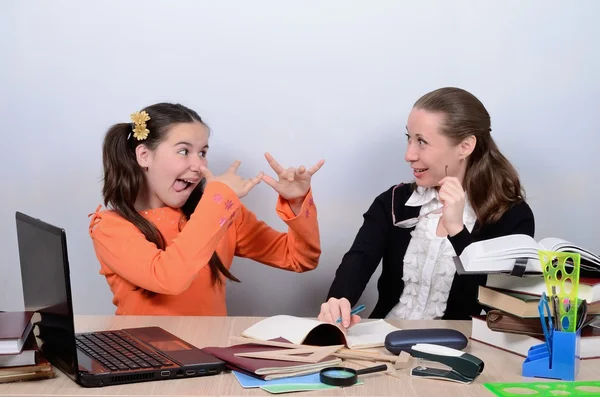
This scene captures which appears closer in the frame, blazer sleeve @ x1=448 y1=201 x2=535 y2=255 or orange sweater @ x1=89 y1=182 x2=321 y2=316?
orange sweater @ x1=89 y1=182 x2=321 y2=316

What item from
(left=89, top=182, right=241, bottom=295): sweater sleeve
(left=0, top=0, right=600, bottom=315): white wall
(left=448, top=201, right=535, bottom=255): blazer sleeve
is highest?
(left=0, top=0, right=600, bottom=315): white wall

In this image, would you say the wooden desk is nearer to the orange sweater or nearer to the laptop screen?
the laptop screen

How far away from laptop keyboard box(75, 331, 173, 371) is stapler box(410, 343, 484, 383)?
0.49 meters

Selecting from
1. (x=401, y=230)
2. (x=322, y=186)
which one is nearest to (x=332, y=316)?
(x=401, y=230)

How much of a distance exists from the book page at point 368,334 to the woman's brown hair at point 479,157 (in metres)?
0.61

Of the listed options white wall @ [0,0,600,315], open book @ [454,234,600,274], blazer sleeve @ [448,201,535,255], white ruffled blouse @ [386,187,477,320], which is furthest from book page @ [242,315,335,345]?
white wall @ [0,0,600,315]

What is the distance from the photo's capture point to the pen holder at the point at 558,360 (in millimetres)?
1477

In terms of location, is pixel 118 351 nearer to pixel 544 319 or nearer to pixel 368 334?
pixel 368 334

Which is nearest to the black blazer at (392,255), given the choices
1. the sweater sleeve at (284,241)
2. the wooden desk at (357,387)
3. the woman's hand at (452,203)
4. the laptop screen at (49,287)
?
the sweater sleeve at (284,241)

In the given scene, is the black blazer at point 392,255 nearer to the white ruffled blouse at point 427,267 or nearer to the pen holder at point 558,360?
the white ruffled blouse at point 427,267

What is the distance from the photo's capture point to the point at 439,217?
2.37m

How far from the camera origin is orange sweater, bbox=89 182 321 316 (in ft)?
6.63

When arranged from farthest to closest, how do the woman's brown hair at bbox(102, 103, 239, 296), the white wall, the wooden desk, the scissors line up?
1. the white wall
2. the woman's brown hair at bbox(102, 103, 239, 296)
3. the scissors
4. the wooden desk

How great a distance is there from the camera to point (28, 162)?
280 cm
